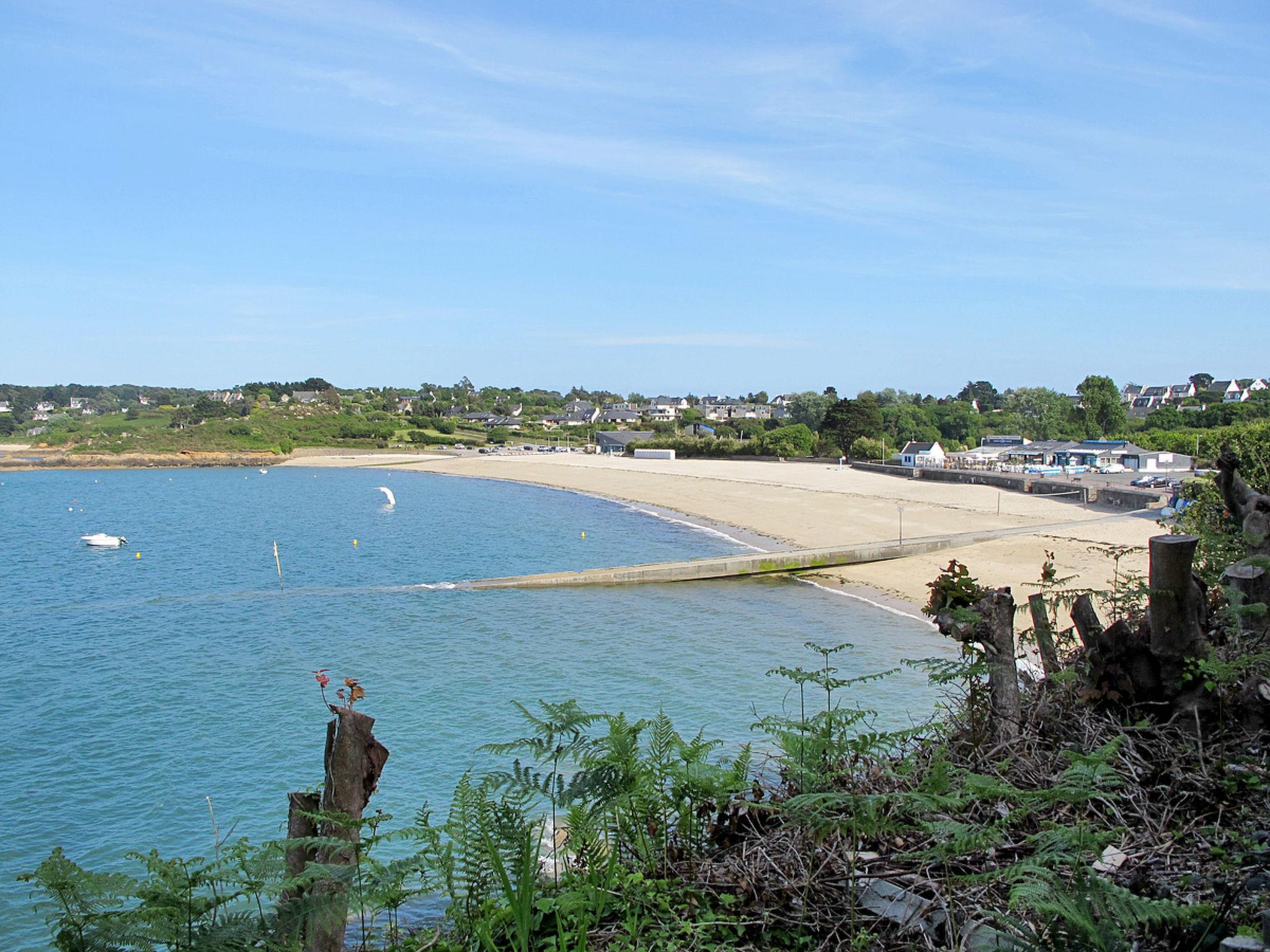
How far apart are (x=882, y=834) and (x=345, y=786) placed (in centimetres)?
254

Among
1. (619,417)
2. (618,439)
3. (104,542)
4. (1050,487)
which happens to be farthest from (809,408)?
(104,542)

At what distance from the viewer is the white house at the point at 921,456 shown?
7138cm

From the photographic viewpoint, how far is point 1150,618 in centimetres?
518

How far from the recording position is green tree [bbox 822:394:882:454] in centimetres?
8531

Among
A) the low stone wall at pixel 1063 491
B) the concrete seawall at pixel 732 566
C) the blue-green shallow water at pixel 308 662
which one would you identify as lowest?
the blue-green shallow water at pixel 308 662

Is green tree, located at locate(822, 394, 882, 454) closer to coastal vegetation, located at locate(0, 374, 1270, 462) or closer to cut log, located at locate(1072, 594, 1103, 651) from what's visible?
coastal vegetation, located at locate(0, 374, 1270, 462)

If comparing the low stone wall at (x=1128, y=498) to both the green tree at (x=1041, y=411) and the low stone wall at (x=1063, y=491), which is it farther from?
the green tree at (x=1041, y=411)

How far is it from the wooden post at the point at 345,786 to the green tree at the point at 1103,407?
338ft

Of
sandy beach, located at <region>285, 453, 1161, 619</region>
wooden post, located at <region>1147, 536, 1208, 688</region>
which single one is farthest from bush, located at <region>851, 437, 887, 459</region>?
wooden post, located at <region>1147, 536, 1208, 688</region>

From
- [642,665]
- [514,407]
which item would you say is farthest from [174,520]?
[514,407]

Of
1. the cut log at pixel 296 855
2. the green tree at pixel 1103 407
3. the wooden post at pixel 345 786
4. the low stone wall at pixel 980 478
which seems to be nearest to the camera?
the cut log at pixel 296 855

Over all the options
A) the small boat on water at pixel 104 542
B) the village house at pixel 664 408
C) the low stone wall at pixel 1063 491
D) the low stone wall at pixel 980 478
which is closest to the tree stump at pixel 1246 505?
the low stone wall at pixel 1063 491

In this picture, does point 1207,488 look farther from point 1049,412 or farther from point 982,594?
point 1049,412

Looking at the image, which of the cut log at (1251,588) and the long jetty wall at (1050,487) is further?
the long jetty wall at (1050,487)
